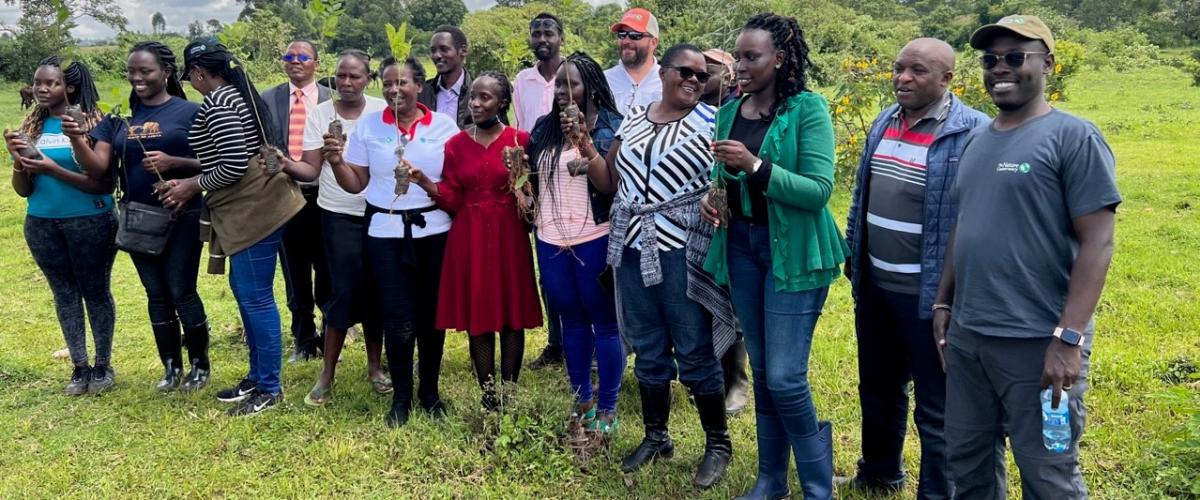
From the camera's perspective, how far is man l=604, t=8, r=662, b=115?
16.2 feet

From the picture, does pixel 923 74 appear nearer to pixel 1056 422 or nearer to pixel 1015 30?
pixel 1015 30

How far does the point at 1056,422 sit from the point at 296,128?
441 centimetres

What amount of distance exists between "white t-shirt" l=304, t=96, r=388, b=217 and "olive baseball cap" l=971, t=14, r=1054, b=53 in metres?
2.96

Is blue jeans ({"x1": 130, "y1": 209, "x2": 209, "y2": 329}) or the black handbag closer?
the black handbag

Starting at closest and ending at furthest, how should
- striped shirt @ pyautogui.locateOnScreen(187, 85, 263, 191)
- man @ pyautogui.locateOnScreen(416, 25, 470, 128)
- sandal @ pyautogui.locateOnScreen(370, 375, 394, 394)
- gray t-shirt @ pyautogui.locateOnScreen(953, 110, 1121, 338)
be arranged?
gray t-shirt @ pyautogui.locateOnScreen(953, 110, 1121, 338) < striped shirt @ pyautogui.locateOnScreen(187, 85, 263, 191) < sandal @ pyautogui.locateOnScreen(370, 375, 394, 394) < man @ pyautogui.locateOnScreen(416, 25, 470, 128)

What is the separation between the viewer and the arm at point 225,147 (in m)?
4.34

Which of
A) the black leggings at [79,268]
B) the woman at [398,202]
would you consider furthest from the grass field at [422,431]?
the woman at [398,202]

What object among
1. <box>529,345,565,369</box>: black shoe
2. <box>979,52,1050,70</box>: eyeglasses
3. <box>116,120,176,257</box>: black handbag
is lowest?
<box>529,345,565,369</box>: black shoe

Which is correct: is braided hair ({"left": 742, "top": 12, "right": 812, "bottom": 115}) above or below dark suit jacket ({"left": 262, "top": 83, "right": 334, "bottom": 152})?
above

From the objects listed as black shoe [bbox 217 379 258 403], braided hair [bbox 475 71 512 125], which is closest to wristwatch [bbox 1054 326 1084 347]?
braided hair [bbox 475 71 512 125]

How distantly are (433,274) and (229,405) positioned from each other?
145 cm

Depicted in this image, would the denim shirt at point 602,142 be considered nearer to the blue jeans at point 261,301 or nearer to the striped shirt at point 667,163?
the striped shirt at point 667,163

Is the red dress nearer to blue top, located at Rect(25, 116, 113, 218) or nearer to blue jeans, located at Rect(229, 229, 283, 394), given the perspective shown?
blue jeans, located at Rect(229, 229, 283, 394)

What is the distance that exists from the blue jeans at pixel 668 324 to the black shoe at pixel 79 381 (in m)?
3.46
